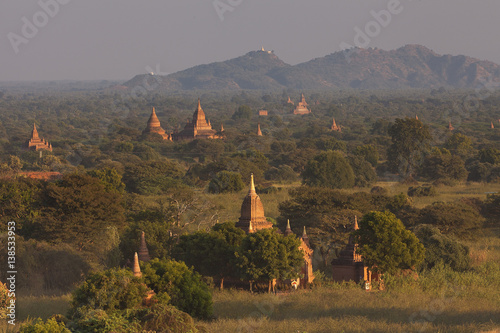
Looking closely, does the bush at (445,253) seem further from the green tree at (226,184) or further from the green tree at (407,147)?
the green tree at (407,147)

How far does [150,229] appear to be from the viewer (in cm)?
3002

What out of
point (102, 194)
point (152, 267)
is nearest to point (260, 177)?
point (102, 194)

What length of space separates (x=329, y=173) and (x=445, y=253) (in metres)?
26.9

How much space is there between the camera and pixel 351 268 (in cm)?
2733

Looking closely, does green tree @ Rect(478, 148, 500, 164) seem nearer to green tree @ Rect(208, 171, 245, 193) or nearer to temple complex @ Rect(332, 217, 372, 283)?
green tree @ Rect(208, 171, 245, 193)

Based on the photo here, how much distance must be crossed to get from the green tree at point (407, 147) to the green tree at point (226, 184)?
19054mm

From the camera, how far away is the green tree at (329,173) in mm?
56688

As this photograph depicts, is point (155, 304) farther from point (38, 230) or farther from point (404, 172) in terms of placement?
point (404, 172)

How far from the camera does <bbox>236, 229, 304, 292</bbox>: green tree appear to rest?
25.1 meters

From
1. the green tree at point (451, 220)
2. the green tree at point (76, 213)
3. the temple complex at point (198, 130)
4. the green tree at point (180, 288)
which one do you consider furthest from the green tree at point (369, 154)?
the green tree at point (180, 288)

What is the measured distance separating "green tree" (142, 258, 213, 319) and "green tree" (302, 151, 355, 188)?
3401 centimetres

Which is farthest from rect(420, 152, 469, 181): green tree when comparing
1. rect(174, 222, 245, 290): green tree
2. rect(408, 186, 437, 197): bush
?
rect(174, 222, 245, 290): green tree

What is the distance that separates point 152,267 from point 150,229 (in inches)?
269

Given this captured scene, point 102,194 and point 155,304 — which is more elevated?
point 102,194
